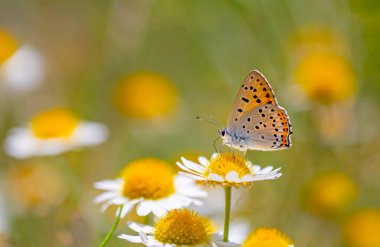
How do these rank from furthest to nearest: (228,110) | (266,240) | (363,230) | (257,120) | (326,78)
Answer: (228,110) → (326,78) → (363,230) → (257,120) → (266,240)

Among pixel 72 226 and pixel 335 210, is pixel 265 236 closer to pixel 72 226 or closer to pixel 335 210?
pixel 72 226

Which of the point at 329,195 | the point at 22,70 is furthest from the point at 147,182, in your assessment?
the point at 22,70

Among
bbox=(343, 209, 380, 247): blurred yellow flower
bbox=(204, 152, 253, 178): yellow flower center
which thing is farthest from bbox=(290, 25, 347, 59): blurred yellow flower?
bbox=(204, 152, 253, 178): yellow flower center

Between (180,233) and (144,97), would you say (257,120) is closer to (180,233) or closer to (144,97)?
(180,233)

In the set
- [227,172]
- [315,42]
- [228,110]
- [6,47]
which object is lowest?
[227,172]

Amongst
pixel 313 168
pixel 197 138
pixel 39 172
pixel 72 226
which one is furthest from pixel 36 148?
pixel 197 138

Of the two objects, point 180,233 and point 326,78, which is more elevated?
point 326,78

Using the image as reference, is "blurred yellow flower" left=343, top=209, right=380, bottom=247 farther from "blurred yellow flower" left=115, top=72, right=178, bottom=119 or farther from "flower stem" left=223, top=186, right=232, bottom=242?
"blurred yellow flower" left=115, top=72, right=178, bottom=119
